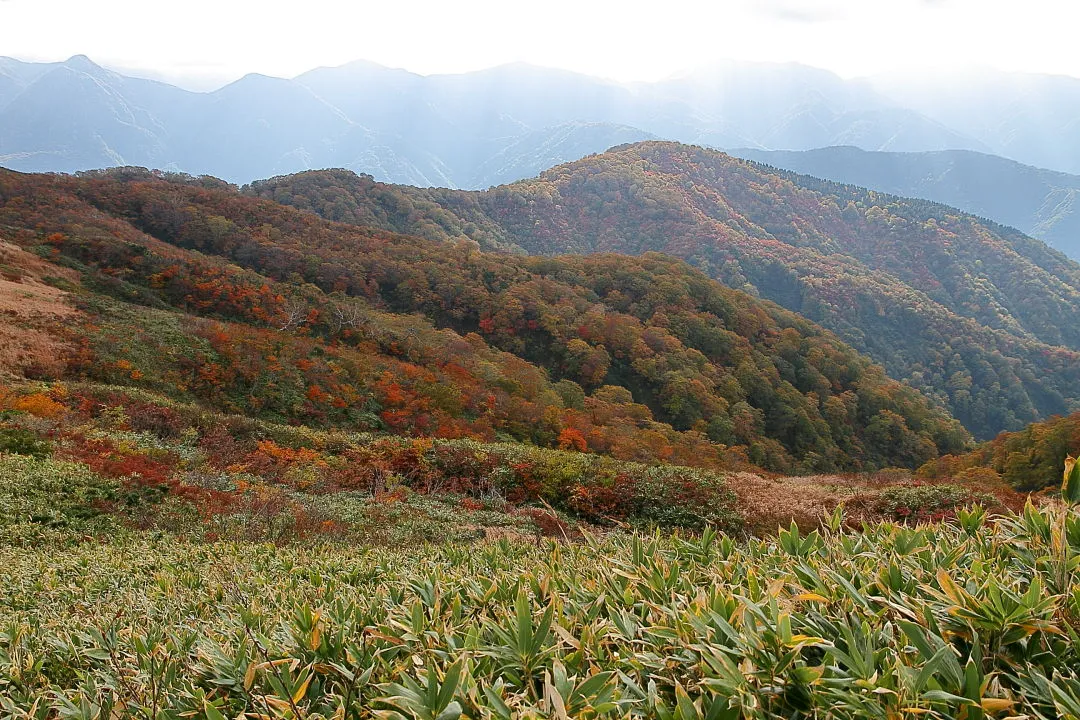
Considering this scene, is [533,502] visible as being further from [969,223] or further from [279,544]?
[969,223]

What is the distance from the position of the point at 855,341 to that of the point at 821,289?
16.7m

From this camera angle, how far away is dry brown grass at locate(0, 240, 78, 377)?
16.8m

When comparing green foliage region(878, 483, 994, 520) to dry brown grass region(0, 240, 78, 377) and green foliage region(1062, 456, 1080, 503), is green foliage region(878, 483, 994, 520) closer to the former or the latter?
green foliage region(1062, 456, 1080, 503)

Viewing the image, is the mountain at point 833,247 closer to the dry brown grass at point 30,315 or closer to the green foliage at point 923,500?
the dry brown grass at point 30,315

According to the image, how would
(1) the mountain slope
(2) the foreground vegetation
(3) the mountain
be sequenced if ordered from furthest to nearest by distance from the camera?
(3) the mountain
(1) the mountain slope
(2) the foreground vegetation

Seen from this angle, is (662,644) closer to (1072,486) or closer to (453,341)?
(1072,486)

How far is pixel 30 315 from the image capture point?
20125mm

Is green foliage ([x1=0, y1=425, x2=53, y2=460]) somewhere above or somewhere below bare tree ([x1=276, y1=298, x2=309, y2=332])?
above

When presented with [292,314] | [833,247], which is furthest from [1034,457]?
[833,247]

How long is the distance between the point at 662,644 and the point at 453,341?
123 feet

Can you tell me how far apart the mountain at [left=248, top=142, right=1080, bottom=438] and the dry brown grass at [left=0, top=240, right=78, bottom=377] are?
62360 mm

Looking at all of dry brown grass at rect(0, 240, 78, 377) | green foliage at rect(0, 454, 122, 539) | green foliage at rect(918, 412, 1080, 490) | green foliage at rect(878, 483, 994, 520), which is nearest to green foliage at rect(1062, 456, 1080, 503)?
green foliage at rect(0, 454, 122, 539)

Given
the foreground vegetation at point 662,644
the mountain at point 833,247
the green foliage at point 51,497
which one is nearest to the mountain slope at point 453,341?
the green foliage at point 51,497

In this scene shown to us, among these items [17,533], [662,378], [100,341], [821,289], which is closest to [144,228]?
[100,341]
